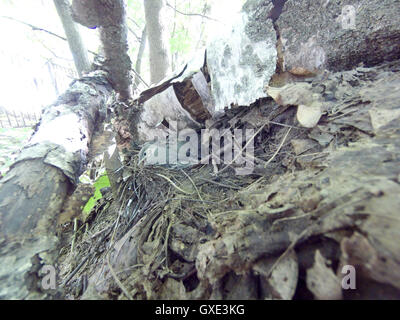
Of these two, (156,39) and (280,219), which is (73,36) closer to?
(156,39)

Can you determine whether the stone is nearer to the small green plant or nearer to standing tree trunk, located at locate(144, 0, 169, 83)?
the small green plant

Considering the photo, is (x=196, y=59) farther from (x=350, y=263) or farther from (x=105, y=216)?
(x=350, y=263)

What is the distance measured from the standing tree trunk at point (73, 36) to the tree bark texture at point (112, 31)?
1.68 metres

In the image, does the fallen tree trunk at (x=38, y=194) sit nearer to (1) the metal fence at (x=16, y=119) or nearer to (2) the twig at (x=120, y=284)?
(2) the twig at (x=120, y=284)

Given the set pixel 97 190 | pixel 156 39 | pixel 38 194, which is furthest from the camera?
pixel 156 39

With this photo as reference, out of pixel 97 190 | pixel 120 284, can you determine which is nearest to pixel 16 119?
pixel 97 190

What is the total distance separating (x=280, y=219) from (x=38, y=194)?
1017 millimetres

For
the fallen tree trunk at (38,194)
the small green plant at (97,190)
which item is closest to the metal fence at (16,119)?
the small green plant at (97,190)

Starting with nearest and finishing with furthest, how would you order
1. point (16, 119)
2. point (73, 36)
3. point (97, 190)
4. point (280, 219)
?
point (280, 219) → point (97, 190) → point (73, 36) → point (16, 119)

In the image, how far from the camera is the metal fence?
17.1ft

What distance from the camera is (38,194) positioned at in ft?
2.82

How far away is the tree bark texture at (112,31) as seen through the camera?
1.58 meters
